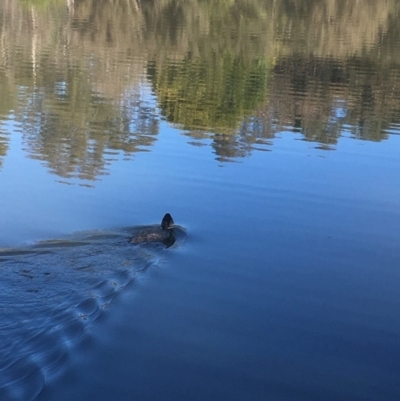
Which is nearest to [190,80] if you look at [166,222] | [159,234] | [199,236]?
[199,236]

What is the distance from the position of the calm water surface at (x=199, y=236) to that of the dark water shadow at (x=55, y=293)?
0.9 inches

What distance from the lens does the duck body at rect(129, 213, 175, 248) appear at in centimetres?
940

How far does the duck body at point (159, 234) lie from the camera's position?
9.40 m

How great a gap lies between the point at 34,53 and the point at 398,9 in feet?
84.8

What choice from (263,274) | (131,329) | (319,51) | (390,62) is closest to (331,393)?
(131,329)

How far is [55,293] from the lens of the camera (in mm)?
7805

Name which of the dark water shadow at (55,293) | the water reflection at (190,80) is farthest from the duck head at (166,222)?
the water reflection at (190,80)

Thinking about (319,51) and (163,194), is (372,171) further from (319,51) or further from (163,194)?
(319,51)

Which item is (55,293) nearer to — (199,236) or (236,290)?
(236,290)

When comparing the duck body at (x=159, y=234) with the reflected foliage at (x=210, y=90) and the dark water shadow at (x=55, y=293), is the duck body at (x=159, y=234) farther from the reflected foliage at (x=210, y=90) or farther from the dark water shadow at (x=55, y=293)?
the reflected foliage at (x=210, y=90)

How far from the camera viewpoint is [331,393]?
6566 mm

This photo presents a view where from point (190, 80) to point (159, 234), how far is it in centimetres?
1374

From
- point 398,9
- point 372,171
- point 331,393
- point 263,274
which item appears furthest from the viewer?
point 398,9

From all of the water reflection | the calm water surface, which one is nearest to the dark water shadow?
the calm water surface
